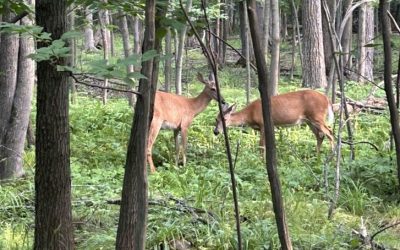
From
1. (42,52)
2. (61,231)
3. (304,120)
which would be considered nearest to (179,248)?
(61,231)

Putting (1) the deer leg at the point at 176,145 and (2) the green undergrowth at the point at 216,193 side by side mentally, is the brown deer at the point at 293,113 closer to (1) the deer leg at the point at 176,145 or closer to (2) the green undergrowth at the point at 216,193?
(2) the green undergrowth at the point at 216,193

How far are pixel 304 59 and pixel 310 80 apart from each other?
2.38 feet

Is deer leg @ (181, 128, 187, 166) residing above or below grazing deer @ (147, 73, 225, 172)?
below

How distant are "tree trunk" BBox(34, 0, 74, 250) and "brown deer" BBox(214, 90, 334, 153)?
23.8 ft

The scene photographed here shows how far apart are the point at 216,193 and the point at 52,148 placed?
3242mm

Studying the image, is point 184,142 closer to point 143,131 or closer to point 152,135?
point 152,135

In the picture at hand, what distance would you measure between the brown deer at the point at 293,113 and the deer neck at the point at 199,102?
341 mm

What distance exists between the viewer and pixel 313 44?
17.1 metres

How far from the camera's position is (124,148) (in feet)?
30.3

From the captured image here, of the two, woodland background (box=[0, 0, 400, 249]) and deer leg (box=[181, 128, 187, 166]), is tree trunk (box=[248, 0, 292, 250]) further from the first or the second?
deer leg (box=[181, 128, 187, 166])

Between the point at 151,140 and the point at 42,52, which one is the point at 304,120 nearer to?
the point at 151,140

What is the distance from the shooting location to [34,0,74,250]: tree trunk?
2.98 m

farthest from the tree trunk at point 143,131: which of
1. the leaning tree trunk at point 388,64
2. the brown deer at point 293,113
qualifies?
the brown deer at point 293,113

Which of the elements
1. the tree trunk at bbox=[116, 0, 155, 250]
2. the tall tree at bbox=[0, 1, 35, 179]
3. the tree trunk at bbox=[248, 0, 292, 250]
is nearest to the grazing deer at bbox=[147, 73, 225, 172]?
the tall tree at bbox=[0, 1, 35, 179]
